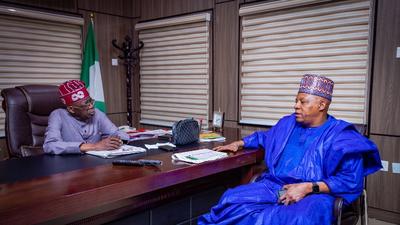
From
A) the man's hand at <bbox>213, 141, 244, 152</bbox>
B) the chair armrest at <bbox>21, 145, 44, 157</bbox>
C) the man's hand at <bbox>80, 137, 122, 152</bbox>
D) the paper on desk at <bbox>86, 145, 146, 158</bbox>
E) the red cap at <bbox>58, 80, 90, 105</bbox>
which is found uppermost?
the red cap at <bbox>58, 80, 90, 105</bbox>

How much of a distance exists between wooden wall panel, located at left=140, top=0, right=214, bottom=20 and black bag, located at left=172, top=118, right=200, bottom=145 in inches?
84.2

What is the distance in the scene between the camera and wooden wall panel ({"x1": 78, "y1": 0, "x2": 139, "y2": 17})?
433cm

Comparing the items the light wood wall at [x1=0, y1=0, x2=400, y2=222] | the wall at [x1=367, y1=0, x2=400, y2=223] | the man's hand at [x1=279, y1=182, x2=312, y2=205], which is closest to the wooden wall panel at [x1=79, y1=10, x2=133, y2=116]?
the light wood wall at [x1=0, y1=0, x2=400, y2=222]

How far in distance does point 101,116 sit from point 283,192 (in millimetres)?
1472

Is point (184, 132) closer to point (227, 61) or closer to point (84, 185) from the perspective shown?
point (84, 185)

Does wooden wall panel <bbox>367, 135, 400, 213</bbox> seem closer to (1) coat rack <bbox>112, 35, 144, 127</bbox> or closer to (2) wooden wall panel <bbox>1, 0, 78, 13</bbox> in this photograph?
(1) coat rack <bbox>112, 35, 144, 127</bbox>

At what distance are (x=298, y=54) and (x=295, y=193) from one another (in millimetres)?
1972

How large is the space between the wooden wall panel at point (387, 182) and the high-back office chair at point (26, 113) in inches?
113

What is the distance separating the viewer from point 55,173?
158 cm

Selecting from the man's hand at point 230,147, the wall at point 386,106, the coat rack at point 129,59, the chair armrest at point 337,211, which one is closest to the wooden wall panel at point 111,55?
the coat rack at point 129,59

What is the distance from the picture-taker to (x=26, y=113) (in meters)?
2.58

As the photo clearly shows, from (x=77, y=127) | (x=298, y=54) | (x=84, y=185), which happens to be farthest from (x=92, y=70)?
(x=84, y=185)

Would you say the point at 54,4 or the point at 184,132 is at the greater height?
the point at 54,4

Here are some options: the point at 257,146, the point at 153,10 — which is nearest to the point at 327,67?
the point at 257,146
